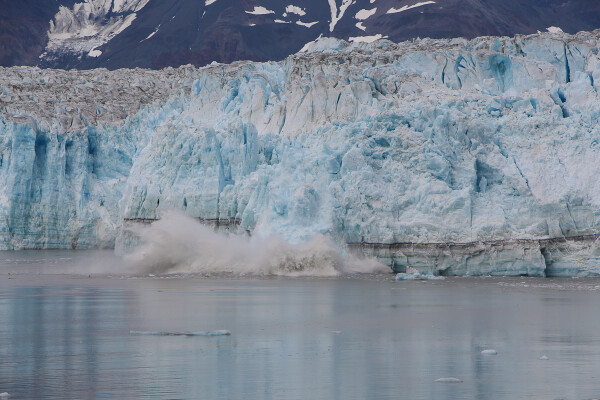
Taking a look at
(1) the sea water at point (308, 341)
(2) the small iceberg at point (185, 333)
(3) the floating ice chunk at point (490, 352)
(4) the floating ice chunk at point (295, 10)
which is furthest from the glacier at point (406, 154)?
(4) the floating ice chunk at point (295, 10)

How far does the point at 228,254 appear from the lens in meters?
23.9

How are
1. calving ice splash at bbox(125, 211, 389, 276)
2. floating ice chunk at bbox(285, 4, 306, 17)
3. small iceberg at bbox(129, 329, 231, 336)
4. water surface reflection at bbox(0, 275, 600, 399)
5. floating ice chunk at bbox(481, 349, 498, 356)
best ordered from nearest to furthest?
1. water surface reflection at bbox(0, 275, 600, 399)
2. floating ice chunk at bbox(481, 349, 498, 356)
3. small iceberg at bbox(129, 329, 231, 336)
4. calving ice splash at bbox(125, 211, 389, 276)
5. floating ice chunk at bbox(285, 4, 306, 17)

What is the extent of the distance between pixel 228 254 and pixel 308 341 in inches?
503

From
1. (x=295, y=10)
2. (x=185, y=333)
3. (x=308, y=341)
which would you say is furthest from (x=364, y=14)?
(x=308, y=341)

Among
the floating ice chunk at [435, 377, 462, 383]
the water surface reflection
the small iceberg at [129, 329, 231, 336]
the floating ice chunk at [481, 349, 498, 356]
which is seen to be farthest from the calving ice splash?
the floating ice chunk at [435, 377, 462, 383]

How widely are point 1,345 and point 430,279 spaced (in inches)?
475

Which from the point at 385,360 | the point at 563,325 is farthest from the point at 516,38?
the point at 385,360

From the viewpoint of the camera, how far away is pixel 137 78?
4397cm

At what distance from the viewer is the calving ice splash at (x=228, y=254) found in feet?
72.9

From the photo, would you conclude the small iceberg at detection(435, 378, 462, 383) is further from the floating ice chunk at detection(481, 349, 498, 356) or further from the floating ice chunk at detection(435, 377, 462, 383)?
the floating ice chunk at detection(481, 349, 498, 356)

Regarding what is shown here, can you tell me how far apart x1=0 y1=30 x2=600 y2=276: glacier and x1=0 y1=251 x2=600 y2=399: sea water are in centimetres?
141

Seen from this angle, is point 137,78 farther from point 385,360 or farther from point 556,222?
point 385,360

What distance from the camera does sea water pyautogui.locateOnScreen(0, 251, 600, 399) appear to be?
817 cm

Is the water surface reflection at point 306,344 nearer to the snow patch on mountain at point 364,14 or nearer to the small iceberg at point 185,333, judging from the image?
the small iceberg at point 185,333
